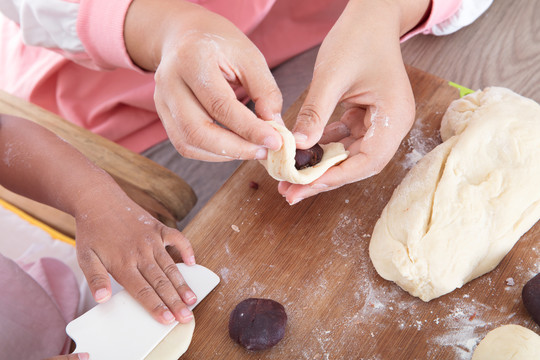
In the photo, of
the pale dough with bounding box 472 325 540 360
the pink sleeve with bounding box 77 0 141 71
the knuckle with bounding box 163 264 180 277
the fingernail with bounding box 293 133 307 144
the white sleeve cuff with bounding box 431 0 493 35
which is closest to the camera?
the pale dough with bounding box 472 325 540 360

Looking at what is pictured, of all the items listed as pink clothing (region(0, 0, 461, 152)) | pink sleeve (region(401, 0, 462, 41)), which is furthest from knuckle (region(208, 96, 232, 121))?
pink sleeve (region(401, 0, 462, 41))

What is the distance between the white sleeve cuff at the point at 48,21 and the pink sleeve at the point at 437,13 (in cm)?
97

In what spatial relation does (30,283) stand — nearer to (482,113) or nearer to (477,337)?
(477,337)

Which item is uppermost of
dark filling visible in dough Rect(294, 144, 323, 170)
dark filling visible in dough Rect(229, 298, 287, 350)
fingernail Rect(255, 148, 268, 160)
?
fingernail Rect(255, 148, 268, 160)

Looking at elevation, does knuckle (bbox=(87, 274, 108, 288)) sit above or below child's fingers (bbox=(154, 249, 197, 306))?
above

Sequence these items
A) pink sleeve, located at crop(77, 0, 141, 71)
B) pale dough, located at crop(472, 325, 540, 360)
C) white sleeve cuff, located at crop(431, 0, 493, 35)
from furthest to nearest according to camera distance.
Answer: white sleeve cuff, located at crop(431, 0, 493, 35), pink sleeve, located at crop(77, 0, 141, 71), pale dough, located at crop(472, 325, 540, 360)

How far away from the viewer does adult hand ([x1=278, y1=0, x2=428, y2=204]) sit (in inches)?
43.1

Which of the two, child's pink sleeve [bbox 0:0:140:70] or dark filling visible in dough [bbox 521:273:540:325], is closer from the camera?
dark filling visible in dough [bbox 521:273:540:325]

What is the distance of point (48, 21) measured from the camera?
136 cm

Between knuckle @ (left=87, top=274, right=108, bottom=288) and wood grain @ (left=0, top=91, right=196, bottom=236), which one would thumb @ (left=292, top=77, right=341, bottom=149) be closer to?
wood grain @ (left=0, top=91, right=196, bottom=236)

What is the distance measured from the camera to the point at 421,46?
1550 millimetres

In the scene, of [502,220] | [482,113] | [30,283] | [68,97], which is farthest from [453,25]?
[30,283]

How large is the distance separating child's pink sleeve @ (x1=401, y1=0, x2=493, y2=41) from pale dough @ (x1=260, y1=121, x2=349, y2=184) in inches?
21.3

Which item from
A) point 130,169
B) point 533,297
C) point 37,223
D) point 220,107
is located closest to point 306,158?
point 220,107
